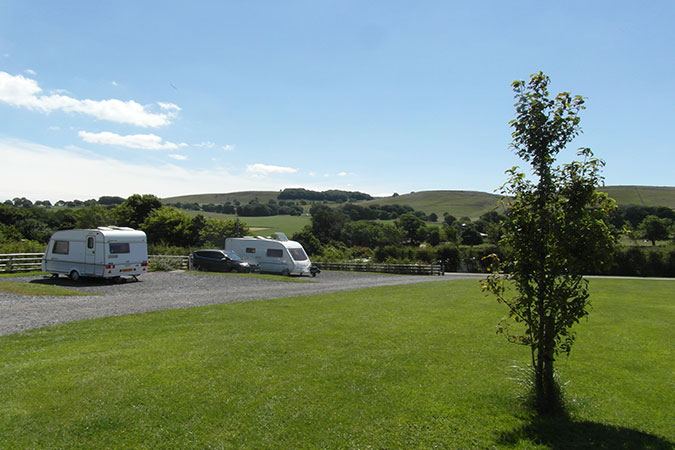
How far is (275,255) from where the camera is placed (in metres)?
28.3

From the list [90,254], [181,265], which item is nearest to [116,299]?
[90,254]

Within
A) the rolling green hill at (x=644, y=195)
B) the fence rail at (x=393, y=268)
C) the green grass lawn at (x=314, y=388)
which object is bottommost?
the fence rail at (x=393, y=268)

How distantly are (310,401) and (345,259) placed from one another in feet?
119

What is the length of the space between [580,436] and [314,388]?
3069 mm

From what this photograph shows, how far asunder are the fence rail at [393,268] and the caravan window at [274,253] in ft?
29.9

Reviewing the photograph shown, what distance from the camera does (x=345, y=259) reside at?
41.3 m

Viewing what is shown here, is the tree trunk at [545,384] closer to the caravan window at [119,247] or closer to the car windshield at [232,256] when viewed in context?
the caravan window at [119,247]

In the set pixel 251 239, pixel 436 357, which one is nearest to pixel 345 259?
pixel 251 239

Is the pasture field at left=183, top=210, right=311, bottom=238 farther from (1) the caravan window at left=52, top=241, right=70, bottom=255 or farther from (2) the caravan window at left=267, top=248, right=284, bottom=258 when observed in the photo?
(1) the caravan window at left=52, top=241, right=70, bottom=255

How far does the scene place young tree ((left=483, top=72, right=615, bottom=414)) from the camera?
442cm

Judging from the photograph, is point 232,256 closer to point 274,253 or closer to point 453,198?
point 274,253

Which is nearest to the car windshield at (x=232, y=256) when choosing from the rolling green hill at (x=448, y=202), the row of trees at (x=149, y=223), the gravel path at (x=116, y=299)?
the gravel path at (x=116, y=299)

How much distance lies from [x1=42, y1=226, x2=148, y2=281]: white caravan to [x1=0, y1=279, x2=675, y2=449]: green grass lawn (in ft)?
36.6

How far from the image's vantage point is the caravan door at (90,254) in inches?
776
